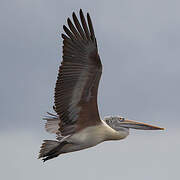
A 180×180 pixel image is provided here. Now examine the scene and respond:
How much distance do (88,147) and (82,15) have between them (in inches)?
156

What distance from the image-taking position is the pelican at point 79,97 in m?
17.7

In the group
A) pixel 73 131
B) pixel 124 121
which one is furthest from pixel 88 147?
pixel 124 121

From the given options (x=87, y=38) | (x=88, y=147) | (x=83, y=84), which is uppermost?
(x=87, y=38)

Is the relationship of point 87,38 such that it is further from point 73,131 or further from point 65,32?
point 73,131

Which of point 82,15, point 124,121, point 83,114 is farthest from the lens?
point 124,121

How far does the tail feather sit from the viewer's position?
18.7 m

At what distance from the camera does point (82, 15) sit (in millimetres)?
17312

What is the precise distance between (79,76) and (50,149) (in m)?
2.32

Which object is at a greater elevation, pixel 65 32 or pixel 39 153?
pixel 65 32

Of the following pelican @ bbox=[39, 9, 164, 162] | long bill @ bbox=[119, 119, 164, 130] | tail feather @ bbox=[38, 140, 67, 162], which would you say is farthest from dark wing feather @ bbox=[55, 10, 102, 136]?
long bill @ bbox=[119, 119, 164, 130]

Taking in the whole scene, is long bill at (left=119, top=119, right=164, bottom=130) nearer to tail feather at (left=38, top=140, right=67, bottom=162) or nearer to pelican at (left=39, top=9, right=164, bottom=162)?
pelican at (left=39, top=9, right=164, bottom=162)

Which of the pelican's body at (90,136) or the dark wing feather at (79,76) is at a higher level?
the dark wing feather at (79,76)

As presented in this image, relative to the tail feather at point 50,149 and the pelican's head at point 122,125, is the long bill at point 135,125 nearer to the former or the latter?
the pelican's head at point 122,125

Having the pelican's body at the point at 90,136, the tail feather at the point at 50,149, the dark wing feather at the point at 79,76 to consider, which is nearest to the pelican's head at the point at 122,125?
the pelican's body at the point at 90,136
